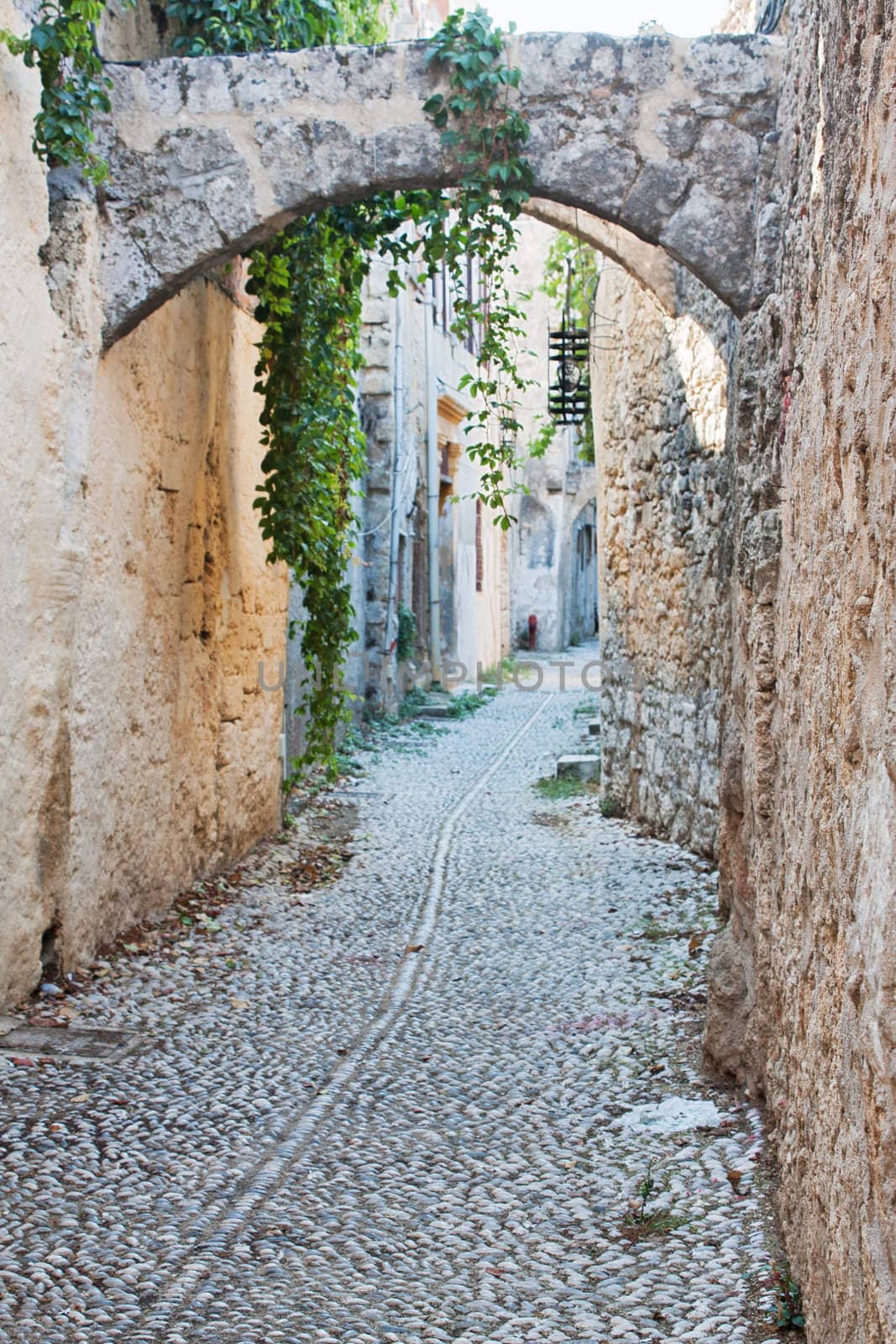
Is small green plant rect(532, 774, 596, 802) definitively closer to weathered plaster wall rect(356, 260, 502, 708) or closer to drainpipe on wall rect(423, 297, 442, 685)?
weathered plaster wall rect(356, 260, 502, 708)

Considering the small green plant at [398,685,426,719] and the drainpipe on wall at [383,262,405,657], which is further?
the small green plant at [398,685,426,719]

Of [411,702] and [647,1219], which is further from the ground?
[411,702]

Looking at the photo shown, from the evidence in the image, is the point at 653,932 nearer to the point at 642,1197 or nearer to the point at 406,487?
the point at 642,1197

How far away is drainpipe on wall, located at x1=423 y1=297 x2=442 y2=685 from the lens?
49.1ft

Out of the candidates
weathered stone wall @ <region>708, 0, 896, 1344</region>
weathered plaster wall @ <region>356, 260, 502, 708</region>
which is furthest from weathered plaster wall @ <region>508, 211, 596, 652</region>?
weathered stone wall @ <region>708, 0, 896, 1344</region>

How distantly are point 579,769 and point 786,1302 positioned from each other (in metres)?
6.95

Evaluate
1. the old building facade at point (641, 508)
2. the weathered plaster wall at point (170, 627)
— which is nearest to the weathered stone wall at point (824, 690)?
the old building facade at point (641, 508)

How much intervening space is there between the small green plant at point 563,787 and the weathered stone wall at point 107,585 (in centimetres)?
267

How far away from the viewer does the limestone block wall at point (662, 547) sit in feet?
21.0

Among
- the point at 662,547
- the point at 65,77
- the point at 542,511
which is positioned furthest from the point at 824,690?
the point at 542,511

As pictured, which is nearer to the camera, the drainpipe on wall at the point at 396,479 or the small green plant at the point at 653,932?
the small green plant at the point at 653,932

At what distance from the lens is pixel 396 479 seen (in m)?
12.9

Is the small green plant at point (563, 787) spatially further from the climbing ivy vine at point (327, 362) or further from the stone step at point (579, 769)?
the climbing ivy vine at point (327, 362)

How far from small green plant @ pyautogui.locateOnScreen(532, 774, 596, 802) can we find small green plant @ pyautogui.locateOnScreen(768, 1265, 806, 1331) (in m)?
6.18
